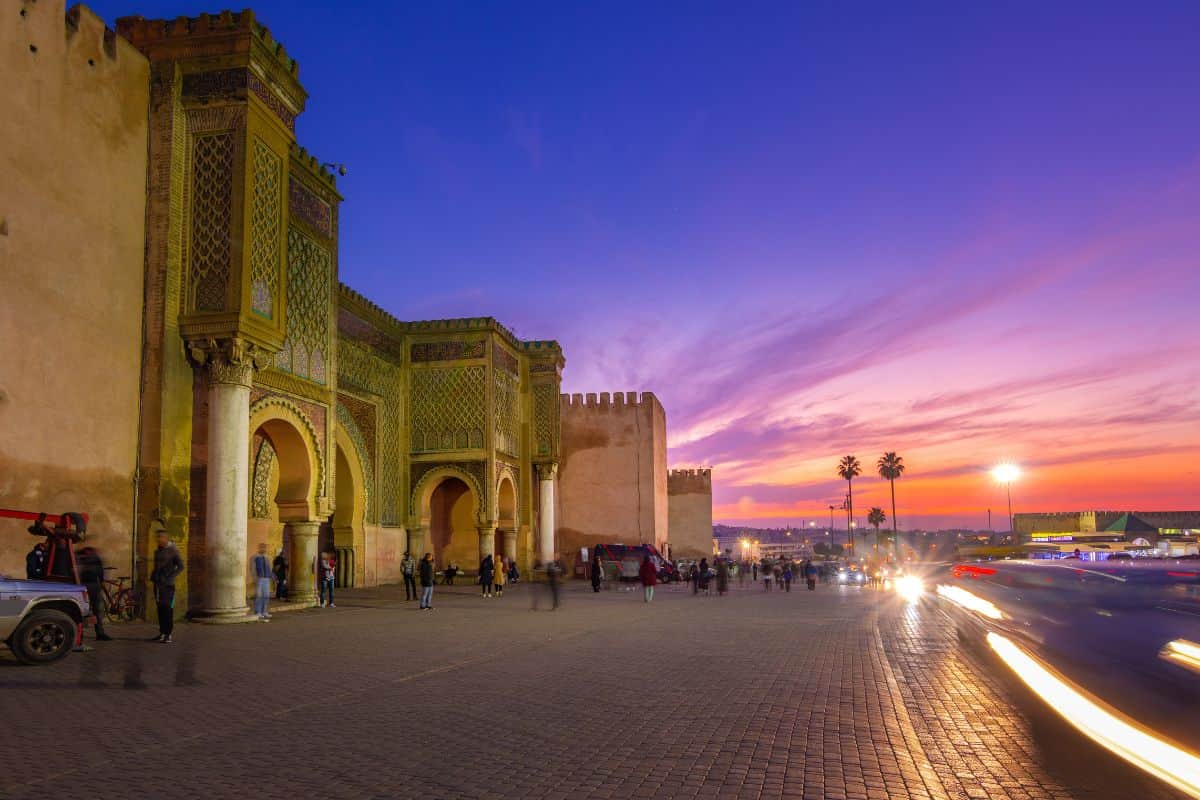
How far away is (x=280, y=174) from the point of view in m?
18.4

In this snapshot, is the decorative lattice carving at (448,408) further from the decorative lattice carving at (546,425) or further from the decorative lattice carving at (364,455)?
the decorative lattice carving at (546,425)

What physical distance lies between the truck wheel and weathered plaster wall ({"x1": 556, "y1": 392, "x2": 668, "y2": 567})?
114ft

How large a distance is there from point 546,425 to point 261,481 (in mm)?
16138

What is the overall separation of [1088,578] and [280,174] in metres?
41.4

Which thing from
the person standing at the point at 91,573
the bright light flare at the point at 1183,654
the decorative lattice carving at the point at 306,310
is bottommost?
the bright light flare at the point at 1183,654

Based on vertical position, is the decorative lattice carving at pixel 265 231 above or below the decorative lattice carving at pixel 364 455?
above

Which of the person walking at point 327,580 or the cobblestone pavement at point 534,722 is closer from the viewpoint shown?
the cobblestone pavement at point 534,722

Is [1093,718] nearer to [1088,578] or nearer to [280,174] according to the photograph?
[280,174]

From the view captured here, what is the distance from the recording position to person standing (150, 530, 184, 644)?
12648 millimetres

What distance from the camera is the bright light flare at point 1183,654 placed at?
12539mm

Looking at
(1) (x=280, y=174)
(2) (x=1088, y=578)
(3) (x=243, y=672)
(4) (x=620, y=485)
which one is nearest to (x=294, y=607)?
(1) (x=280, y=174)

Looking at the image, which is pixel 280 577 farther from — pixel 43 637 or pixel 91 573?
pixel 43 637

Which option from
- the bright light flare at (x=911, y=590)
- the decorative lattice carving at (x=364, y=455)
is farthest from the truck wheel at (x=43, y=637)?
the bright light flare at (x=911, y=590)

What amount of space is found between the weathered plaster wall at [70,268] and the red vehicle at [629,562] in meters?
23.1
